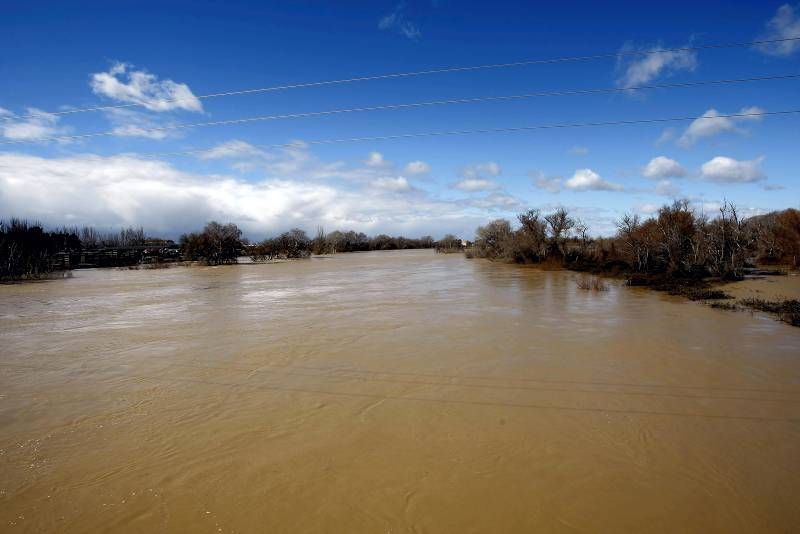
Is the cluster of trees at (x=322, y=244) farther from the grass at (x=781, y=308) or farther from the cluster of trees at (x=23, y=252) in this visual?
the grass at (x=781, y=308)

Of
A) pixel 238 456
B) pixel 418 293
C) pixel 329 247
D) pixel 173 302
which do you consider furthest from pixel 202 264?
pixel 238 456

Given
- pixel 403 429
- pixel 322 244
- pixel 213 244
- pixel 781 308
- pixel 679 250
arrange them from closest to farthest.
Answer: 1. pixel 403 429
2. pixel 781 308
3. pixel 679 250
4. pixel 213 244
5. pixel 322 244

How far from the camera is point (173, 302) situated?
1588cm

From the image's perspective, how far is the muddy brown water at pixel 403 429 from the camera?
11.6 feet

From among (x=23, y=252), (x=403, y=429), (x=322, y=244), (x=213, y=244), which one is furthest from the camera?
(x=322, y=244)

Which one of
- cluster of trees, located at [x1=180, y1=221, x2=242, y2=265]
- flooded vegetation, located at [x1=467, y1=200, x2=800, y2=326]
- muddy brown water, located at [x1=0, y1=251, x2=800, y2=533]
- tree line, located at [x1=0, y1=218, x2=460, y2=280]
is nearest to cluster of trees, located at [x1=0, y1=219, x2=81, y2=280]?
tree line, located at [x1=0, y1=218, x2=460, y2=280]

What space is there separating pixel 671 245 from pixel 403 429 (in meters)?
21.4

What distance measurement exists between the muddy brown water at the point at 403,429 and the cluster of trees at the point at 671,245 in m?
11.1

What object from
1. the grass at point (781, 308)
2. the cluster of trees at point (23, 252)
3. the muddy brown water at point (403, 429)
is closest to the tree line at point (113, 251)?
the cluster of trees at point (23, 252)

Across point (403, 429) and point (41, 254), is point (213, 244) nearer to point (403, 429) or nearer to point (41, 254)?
point (41, 254)

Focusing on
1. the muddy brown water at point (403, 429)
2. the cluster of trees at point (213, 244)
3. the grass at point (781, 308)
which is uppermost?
the cluster of trees at point (213, 244)

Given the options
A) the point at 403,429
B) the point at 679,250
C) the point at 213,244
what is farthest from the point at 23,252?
the point at 679,250

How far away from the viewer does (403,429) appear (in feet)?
16.4

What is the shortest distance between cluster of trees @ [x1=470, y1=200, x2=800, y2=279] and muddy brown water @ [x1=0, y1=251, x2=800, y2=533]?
11.1 m
